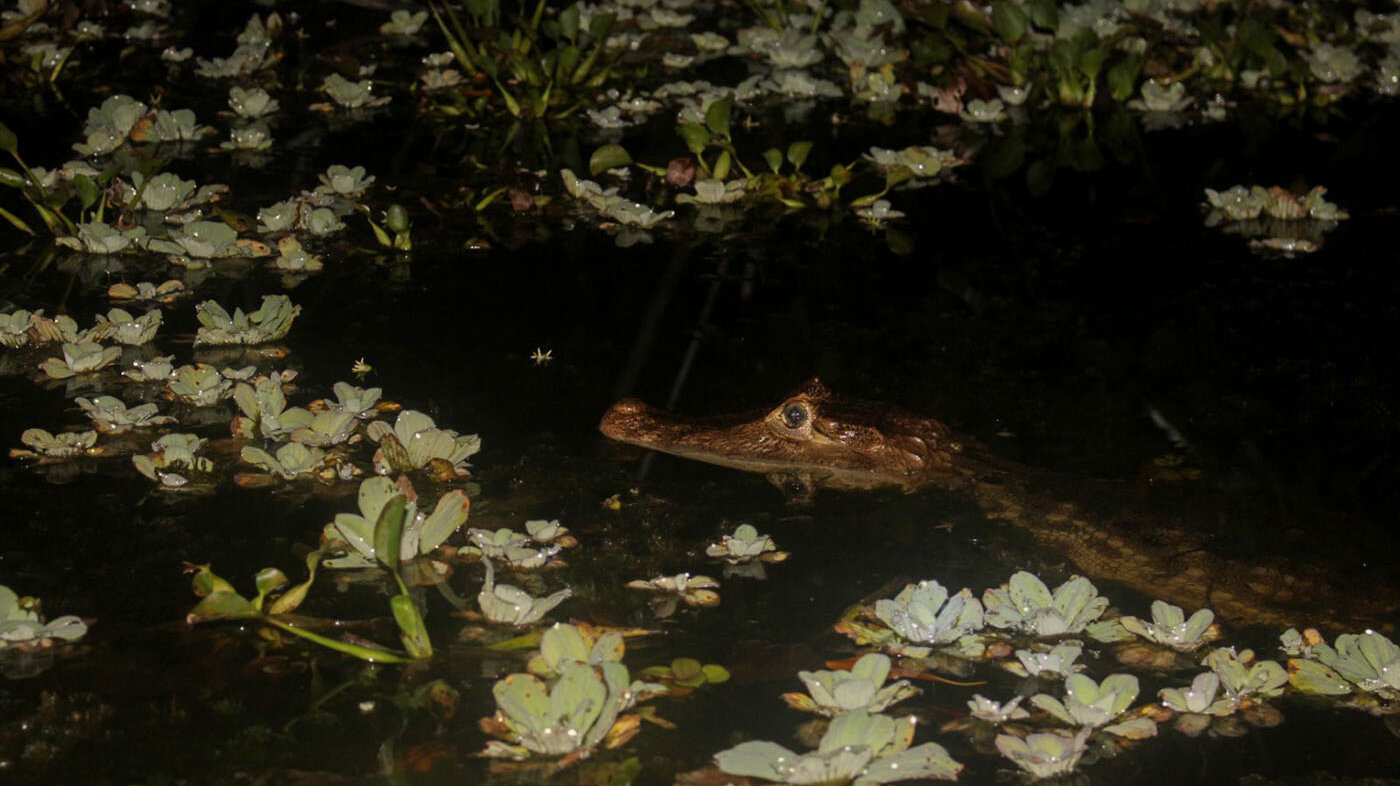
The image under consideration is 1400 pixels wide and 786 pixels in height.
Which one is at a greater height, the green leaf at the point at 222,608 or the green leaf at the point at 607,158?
the green leaf at the point at 222,608

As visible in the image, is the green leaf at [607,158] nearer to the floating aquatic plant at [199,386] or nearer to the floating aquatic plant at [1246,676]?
the floating aquatic plant at [199,386]

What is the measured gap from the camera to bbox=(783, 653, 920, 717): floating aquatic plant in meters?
2.64

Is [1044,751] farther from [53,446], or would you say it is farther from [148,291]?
[148,291]

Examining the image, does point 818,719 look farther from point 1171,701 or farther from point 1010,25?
point 1010,25

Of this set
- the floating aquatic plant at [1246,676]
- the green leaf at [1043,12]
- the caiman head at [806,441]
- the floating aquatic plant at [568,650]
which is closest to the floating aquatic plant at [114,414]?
the caiman head at [806,441]

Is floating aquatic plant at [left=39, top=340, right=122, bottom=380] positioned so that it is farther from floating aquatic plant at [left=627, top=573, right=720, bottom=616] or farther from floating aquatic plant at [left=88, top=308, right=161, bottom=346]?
floating aquatic plant at [left=627, top=573, right=720, bottom=616]

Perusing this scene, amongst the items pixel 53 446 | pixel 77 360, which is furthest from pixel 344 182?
pixel 53 446

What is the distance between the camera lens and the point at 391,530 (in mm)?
2682

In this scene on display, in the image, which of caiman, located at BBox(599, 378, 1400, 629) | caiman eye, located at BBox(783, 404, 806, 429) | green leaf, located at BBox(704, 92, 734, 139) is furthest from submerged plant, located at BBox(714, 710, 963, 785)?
green leaf, located at BBox(704, 92, 734, 139)

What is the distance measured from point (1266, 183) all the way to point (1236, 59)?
1.83 metres

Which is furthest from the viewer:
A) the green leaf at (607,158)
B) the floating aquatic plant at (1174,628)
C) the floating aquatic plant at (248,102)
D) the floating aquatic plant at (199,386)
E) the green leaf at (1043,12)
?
the green leaf at (1043,12)

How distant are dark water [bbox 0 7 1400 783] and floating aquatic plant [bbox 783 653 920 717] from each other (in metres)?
0.09

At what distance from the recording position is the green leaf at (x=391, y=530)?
268cm

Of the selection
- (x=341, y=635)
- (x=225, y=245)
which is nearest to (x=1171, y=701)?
(x=341, y=635)
